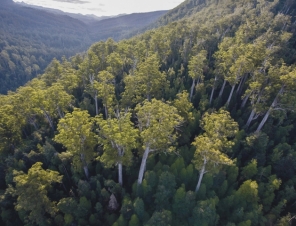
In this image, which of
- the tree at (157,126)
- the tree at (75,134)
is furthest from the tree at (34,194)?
the tree at (157,126)

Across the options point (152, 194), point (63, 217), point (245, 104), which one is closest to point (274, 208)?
point (152, 194)

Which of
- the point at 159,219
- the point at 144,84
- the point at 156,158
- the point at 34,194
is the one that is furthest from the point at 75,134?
the point at 144,84

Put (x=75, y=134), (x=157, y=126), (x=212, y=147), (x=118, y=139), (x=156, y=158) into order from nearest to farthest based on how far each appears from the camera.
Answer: (x=118, y=139) → (x=157, y=126) → (x=212, y=147) → (x=75, y=134) → (x=156, y=158)

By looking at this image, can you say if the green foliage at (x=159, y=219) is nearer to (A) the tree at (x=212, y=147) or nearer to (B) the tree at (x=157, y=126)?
(B) the tree at (x=157, y=126)

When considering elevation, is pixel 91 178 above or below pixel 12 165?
above

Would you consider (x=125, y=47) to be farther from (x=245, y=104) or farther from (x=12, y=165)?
(x=12, y=165)

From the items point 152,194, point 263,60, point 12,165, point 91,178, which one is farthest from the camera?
point 263,60

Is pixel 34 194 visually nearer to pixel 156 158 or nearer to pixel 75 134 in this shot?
pixel 75 134
